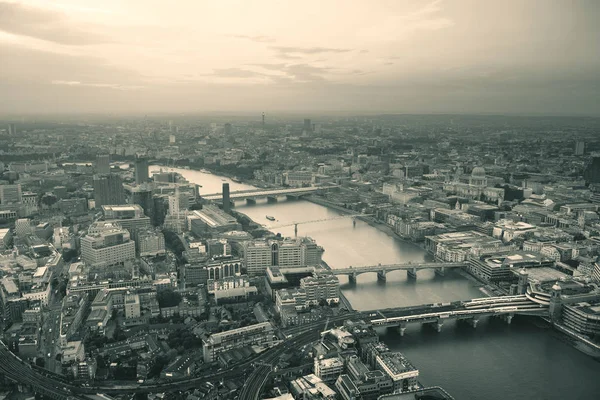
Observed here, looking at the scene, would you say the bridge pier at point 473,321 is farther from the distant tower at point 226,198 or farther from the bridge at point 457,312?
the distant tower at point 226,198

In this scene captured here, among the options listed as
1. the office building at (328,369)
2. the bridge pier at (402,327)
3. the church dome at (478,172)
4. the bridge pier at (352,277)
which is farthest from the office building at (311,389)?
the church dome at (478,172)

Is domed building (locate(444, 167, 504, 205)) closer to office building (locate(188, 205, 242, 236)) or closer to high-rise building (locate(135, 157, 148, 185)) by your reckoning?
office building (locate(188, 205, 242, 236))

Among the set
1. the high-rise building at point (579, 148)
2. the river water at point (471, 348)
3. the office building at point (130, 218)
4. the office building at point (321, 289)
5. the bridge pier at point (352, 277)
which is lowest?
the river water at point (471, 348)

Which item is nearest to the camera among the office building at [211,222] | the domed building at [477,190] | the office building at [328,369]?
the office building at [328,369]

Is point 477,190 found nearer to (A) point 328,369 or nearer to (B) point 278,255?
(B) point 278,255

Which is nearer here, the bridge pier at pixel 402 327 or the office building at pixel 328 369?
the office building at pixel 328 369
